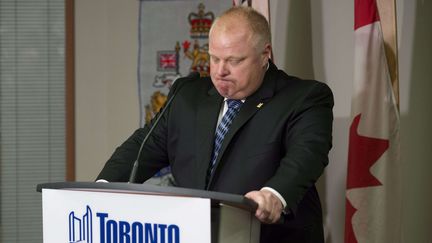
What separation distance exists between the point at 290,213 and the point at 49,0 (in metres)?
2.74

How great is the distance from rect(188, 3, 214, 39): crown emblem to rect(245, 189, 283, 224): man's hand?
2047 mm

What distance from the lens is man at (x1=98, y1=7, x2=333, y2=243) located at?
182 cm

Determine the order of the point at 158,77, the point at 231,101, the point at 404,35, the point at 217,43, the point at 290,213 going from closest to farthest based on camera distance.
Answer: the point at 290,213, the point at 217,43, the point at 231,101, the point at 404,35, the point at 158,77

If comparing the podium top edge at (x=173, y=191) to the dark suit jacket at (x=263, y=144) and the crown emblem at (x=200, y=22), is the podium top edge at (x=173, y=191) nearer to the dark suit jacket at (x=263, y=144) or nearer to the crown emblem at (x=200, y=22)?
the dark suit jacket at (x=263, y=144)

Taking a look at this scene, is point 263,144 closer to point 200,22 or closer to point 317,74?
point 317,74

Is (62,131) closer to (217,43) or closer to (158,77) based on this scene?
(158,77)

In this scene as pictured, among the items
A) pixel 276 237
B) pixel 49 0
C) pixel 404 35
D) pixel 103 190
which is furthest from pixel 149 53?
pixel 103 190

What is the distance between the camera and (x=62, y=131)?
390 centimetres

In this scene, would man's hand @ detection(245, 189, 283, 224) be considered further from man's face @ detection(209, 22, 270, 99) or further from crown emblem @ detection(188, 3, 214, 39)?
crown emblem @ detection(188, 3, 214, 39)

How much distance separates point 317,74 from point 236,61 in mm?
1285

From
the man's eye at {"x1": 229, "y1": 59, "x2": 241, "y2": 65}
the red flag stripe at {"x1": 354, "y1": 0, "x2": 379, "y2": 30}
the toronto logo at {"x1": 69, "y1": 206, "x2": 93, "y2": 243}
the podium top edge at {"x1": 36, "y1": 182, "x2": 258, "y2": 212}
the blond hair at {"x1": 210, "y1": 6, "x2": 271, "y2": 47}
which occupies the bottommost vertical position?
the toronto logo at {"x1": 69, "y1": 206, "x2": 93, "y2": 243}

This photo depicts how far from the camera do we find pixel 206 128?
6.33 feet

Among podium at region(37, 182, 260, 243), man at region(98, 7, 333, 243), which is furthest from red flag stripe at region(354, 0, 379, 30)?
podium at region(37, 182, 260, 243)

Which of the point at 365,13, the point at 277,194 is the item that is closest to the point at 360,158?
the point at 365,13
